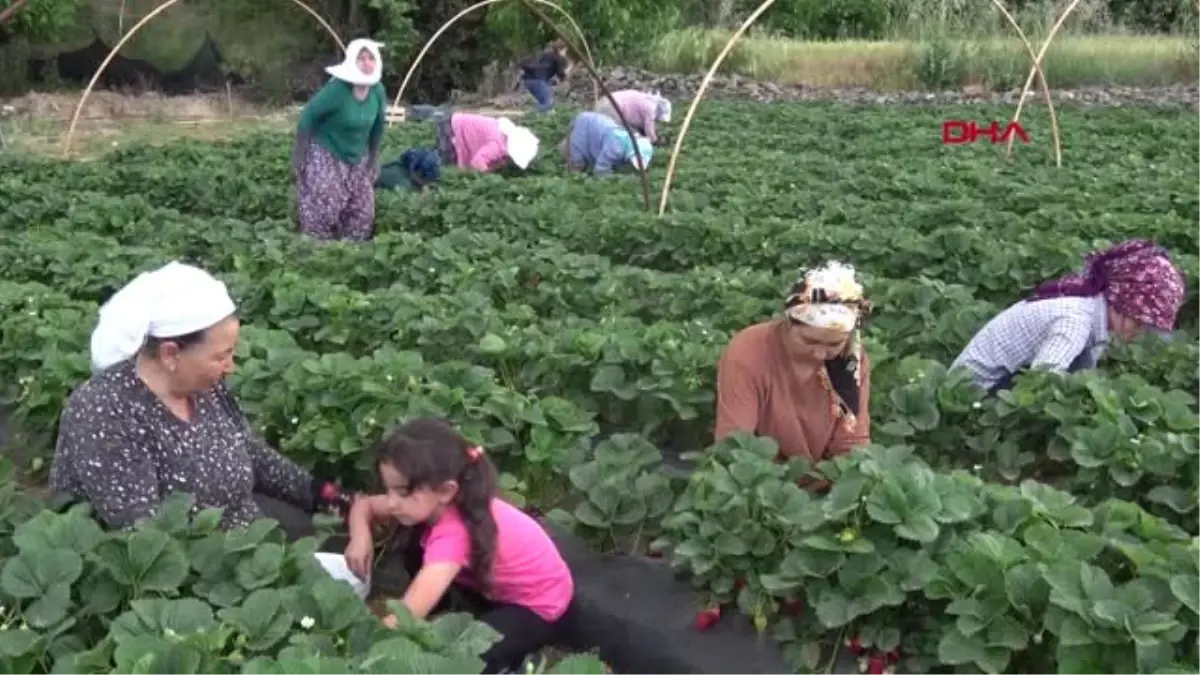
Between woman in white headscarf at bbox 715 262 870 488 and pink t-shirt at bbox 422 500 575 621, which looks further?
woman in white headscarf at bbox 715 262 870 488

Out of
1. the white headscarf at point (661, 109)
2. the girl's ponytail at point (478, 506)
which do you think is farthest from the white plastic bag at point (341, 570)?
the white headscarf at point (661, 109)

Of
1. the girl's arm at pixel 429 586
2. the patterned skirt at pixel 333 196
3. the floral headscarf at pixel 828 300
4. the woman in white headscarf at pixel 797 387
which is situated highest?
the floral headscarf at pixel 828 300

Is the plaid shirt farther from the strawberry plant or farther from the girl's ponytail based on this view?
the girl's ponytail

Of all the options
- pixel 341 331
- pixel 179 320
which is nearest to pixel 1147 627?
pixel 179 320

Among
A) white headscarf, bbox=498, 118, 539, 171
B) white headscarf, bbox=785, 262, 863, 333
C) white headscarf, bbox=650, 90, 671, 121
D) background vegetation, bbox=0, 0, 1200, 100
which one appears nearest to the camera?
white headscarf, bbox=785, 262, 863, 333

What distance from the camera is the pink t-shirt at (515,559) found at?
324 centimetres

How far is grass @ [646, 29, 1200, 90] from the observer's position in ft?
74.5

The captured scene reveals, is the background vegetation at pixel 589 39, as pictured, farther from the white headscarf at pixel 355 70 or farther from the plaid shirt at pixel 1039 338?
the plaid shirt at pixel 1039 338

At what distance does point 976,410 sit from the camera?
14.2 ft

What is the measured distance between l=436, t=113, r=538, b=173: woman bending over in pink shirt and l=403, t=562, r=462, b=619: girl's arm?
27.2 ft

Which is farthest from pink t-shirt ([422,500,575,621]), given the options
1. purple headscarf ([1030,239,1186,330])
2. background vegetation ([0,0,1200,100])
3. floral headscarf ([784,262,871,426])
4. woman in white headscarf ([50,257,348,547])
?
background vegetation ([0,0,1200,100])

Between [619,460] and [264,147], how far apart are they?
10851 mm

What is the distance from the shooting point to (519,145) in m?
11.5

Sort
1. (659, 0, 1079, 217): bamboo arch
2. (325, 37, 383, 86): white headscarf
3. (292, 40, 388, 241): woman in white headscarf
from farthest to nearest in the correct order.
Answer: (659, 0, 1079, 217): bamboo arch
(292, 40, 388, 241): woman in white headscarf
(325, 37, 383, 86): white headscarf
